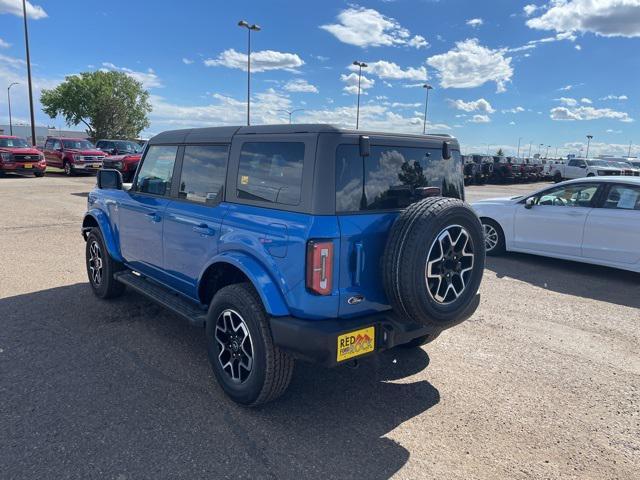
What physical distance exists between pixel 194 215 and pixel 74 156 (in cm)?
2136

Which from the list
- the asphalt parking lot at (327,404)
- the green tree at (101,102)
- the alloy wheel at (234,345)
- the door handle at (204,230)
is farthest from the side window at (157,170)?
the green tree at (101,102)

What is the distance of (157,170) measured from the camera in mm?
4438

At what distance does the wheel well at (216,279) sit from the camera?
11.4 ft

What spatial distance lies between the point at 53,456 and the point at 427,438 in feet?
7.18

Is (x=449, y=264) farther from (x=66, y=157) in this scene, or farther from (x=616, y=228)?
(x=66, y=157)

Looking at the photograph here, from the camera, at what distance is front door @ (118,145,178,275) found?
4234 millimetres

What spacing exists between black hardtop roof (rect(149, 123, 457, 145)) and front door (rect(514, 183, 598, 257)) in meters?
4.36

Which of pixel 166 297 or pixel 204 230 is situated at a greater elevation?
pixel 204 230

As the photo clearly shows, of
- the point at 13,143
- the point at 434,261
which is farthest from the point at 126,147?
the point at 434,261

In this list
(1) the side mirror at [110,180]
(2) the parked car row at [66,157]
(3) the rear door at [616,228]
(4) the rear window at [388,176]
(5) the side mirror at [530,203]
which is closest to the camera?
(4) the rear window at [388,176]

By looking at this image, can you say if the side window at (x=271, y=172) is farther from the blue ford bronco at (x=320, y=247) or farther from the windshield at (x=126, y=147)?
the windshield at (x=126, y=147)

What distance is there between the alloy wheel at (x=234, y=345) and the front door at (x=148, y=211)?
4.11 feet

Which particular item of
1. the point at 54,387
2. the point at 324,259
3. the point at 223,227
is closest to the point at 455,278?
the point at 324,259

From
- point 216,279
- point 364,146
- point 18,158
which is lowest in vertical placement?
point 216,279
